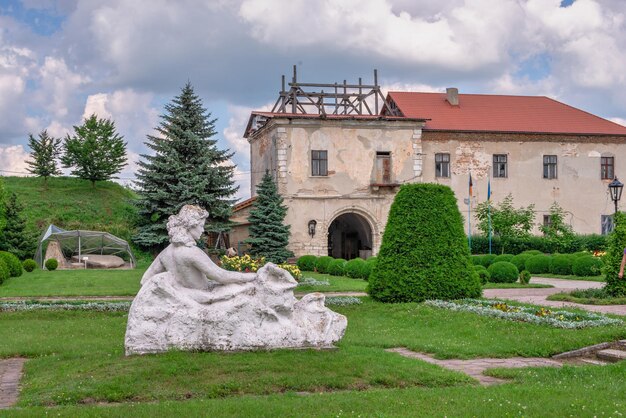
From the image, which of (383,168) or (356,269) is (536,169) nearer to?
(383,168)

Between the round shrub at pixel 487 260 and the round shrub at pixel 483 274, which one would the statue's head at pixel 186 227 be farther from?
the round shrub at pixel 487 260

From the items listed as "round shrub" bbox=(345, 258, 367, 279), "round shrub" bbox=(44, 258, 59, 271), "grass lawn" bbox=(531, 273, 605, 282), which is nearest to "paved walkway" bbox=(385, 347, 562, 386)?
"grass lawn" bbox=(531, 273, 605, 282)

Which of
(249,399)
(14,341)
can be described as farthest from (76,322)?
(249,399)

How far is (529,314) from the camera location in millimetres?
13281

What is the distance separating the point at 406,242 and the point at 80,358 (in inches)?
345

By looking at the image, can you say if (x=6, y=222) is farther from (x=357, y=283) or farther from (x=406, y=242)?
(x=406, y=242)

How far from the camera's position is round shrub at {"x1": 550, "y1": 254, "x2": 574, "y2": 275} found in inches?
1107

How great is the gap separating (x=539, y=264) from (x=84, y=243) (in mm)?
20572

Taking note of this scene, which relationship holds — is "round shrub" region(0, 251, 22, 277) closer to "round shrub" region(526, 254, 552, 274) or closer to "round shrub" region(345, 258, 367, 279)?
"round shrub" region(345, 258, 367, 279)

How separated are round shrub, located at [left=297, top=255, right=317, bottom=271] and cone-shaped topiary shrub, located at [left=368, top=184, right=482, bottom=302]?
53.1ft

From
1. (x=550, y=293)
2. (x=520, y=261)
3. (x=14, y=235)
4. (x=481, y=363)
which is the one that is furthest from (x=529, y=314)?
(x=14, y=235)

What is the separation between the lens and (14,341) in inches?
463

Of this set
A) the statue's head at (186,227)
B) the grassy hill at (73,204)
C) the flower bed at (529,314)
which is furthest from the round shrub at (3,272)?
the statue's head at (186,227)

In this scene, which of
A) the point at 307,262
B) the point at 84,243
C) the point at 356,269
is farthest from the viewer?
the point at 84,243
